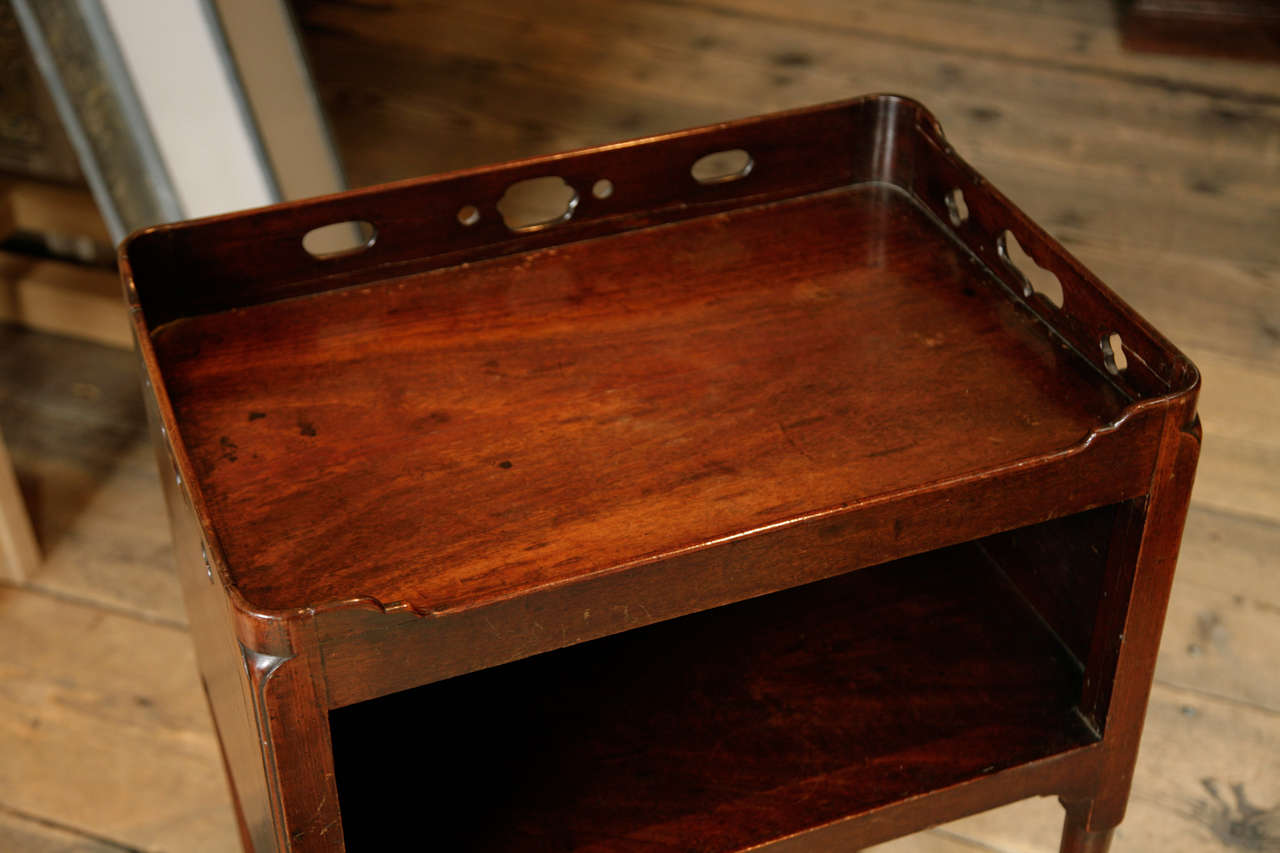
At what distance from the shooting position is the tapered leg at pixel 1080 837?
106 cm

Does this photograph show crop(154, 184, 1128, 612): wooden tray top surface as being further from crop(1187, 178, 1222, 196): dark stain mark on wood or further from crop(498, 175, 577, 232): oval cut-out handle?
crop(1187, 178, 1222, 196): dark stain mark on wood

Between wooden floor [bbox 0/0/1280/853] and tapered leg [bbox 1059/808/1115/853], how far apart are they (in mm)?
183

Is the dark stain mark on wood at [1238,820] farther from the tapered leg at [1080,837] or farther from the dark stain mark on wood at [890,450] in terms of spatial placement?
the dark stain mark on wood at [890,450]

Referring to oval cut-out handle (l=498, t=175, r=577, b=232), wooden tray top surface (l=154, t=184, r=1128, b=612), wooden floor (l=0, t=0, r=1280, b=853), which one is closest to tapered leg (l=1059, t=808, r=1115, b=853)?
wooden floor (l=0, t=0, r=1280, b=853)

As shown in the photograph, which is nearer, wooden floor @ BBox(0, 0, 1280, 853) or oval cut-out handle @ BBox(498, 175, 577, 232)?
wooden floor @ BBox(0, 0, 1280, 853)

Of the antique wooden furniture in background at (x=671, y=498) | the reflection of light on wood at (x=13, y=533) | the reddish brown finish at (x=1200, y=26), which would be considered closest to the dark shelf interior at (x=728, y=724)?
the antique wooden furniture in background at (x=671, y=498)

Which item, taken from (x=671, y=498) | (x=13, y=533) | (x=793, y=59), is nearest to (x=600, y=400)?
(x=671, y=498)

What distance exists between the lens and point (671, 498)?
86 centimetres

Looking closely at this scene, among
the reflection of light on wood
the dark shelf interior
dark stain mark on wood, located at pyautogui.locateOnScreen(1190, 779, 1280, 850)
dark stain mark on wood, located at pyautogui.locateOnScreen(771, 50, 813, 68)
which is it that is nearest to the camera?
the dark shelf interior

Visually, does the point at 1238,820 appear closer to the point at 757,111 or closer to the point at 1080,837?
the point at 1080,837

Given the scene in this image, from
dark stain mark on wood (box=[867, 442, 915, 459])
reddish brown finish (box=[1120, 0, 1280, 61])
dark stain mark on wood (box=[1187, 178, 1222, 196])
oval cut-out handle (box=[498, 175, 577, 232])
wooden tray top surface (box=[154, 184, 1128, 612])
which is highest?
wooden tray top surface (box=[154, 184, 1128, 612])

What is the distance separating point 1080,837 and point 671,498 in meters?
0.46

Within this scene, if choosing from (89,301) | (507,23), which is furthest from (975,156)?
(89,301)

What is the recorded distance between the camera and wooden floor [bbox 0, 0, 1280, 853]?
1330mm
